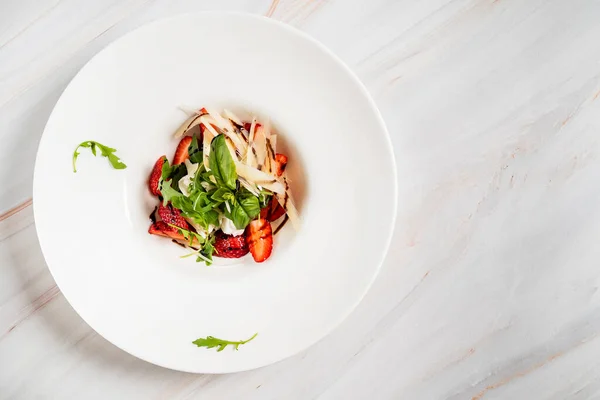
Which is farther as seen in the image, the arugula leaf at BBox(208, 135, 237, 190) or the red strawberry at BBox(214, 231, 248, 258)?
the red strawberry at BBox(214, 231, 248, 258)

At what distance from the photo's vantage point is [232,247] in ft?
4.99

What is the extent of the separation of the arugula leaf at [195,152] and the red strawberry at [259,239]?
20cm

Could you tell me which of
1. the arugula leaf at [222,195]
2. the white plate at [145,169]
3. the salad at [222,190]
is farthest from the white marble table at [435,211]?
the arugula leaf at [222,195]

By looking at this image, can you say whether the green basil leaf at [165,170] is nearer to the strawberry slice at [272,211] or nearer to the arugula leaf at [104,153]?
the arugula leaf at [104,153]

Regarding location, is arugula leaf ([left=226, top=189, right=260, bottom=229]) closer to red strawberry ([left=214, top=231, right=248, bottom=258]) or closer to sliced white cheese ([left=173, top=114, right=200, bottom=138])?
red strawberry ([left=214, top=231, right=248, bottom=258])

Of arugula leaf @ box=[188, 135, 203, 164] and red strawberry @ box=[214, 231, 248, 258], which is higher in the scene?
arugula leaf @ box=[188, 135, 203, 164]

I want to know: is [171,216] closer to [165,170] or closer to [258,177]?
[165,170]

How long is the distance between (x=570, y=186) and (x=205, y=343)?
101 cm

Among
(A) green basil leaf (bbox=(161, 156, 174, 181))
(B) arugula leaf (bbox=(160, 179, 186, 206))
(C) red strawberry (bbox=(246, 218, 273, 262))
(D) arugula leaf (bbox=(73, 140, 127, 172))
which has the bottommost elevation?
(C) red strawberry (bbox=(246, 218, 273, 262))

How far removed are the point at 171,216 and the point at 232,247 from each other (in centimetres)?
17

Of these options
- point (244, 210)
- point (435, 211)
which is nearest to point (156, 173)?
point (244, 210)

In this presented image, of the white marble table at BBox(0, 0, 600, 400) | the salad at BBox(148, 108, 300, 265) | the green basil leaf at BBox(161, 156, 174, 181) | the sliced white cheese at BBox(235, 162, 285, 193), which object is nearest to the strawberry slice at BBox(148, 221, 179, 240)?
the salad at BBox(148, 108, 300, 265)

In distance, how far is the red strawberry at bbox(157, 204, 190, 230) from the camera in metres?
1.50

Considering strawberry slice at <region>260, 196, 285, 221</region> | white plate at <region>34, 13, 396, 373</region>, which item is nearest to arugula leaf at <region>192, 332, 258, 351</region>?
white plate at <region>34, 13, 396, 373</region>
